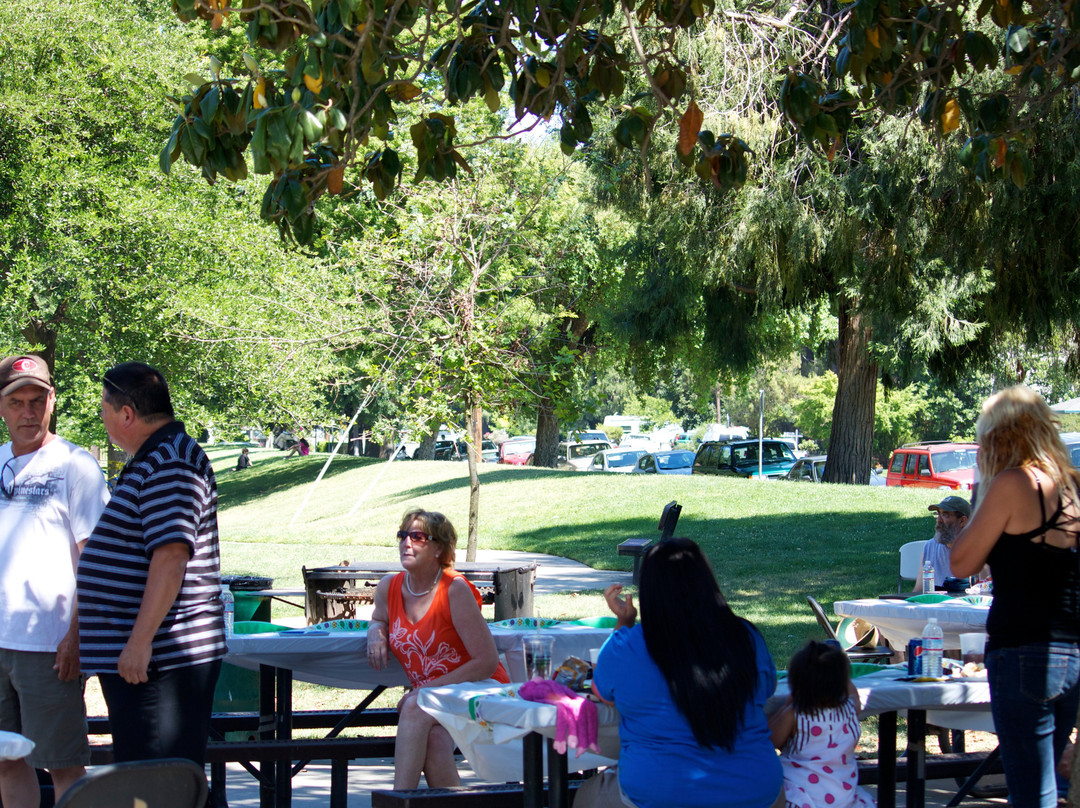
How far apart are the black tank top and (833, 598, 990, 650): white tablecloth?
7.52ft

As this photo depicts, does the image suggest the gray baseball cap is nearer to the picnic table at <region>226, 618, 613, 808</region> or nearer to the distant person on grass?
the picnic table at <region>226, 618, 613, 808</region>

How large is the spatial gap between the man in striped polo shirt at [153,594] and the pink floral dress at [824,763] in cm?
198

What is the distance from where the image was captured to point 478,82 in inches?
201

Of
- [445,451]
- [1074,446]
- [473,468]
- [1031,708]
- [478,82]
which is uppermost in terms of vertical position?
[478,82]

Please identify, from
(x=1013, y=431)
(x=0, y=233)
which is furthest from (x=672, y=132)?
(x=1013, y=431)

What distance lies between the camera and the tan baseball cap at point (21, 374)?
4293 millimetres

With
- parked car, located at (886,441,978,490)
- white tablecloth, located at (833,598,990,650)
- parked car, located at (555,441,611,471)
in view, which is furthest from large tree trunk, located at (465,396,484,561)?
parked car, located at (555,441,611,471)

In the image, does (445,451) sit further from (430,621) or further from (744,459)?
(430,621)

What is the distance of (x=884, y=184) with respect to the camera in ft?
37.3

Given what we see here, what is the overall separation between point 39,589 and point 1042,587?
3543 millimetres

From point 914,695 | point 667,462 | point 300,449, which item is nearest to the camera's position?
point 914,695

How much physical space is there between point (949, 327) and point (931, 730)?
1031cm

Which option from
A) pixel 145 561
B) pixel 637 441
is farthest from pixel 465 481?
pixel 637 441

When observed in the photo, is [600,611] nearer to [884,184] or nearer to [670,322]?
[884,184]
